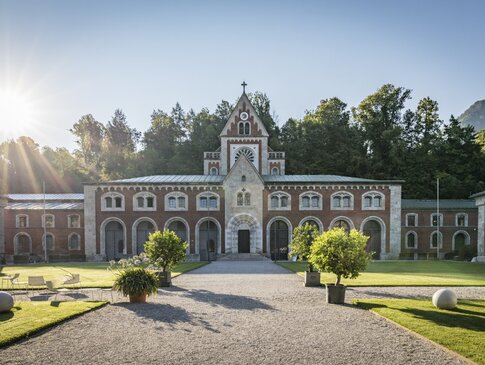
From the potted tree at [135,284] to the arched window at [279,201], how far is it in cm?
2837

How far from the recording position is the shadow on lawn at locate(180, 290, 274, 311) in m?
15.0

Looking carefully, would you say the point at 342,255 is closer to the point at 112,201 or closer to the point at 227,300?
the point at 227,300

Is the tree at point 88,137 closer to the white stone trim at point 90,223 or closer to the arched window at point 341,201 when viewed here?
the white stone trim at point 90,223

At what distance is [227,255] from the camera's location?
42.4 metres

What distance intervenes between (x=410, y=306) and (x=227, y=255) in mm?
29017

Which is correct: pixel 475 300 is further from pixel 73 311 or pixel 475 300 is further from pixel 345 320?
pixel 73 311

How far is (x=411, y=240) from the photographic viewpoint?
154 feet

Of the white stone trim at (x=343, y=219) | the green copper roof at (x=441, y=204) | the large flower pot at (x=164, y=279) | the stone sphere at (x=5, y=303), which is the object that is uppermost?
the green copper roof at (x=441, y=204)

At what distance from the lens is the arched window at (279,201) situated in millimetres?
43625

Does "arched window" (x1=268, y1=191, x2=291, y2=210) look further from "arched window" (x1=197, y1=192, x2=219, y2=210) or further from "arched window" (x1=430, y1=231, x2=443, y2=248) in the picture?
"arched window" (x1=430, y1=231, x2=443, y2=248)

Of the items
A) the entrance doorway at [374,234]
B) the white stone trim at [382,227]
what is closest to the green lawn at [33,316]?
the white stone trim at [382,227]

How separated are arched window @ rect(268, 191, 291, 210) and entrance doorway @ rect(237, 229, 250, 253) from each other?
385 cm

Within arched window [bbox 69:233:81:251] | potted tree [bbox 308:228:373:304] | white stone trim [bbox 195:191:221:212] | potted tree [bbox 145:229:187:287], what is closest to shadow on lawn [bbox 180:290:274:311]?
potted tree [bbox 145:229:187:287]

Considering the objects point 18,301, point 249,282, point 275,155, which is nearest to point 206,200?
point 275,155
